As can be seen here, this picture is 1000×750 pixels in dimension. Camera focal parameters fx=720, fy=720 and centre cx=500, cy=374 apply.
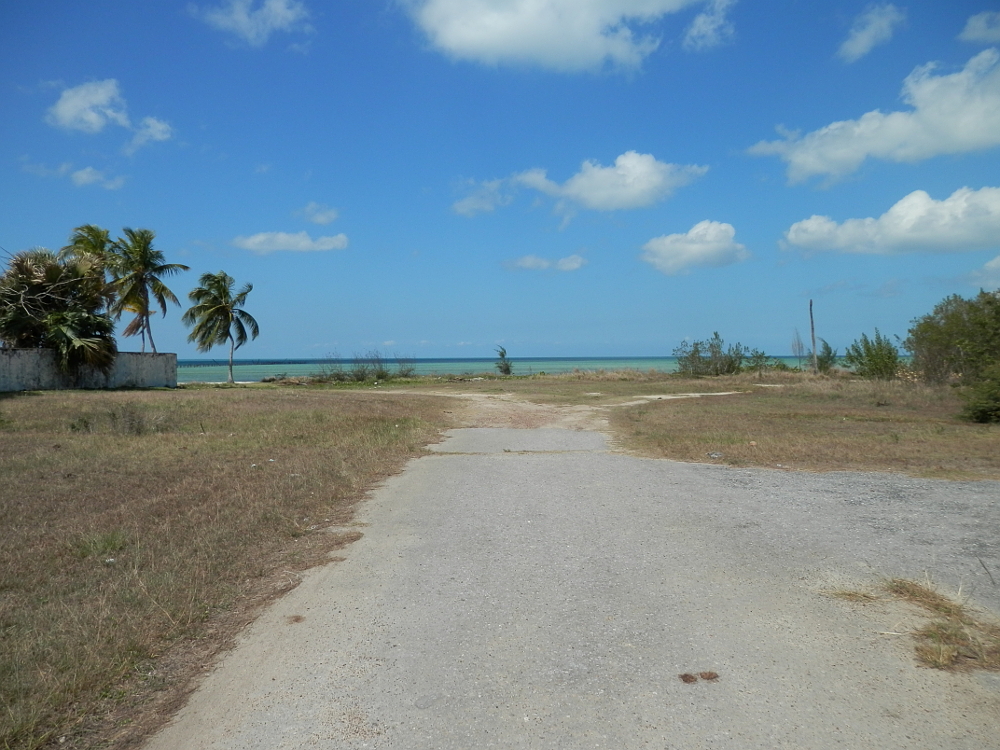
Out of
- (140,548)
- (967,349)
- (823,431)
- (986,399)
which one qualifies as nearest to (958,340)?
(967,349)

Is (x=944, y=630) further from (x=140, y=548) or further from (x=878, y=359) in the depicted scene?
(x=878, y=359)

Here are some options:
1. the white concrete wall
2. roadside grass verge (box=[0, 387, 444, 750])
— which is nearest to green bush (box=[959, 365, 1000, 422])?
roadside grass verge (box=[0, 387, 444, 750])

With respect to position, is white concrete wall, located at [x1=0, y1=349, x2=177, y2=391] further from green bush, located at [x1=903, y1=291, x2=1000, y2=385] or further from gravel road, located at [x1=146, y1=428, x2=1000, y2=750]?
green bush, located at [x1=903, y1=291, x2=1000, y2=385]

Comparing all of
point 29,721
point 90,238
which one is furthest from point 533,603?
point 90,238

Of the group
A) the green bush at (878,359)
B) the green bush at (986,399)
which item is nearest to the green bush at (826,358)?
the green bush at (878,359)

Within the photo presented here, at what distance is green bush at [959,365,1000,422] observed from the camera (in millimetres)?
15992

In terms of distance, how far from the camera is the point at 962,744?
3.00 meters

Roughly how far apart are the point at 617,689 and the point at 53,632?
3.26m

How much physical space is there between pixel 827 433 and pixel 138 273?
36.0 metres

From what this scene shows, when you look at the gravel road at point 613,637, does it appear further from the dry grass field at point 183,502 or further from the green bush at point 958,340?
the green bush at point 958,340

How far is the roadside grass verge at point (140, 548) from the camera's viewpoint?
359 cm

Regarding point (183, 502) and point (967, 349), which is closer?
point (183, 502)

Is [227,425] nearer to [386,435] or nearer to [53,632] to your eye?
[386,435]

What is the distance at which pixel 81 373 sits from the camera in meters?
31.2
